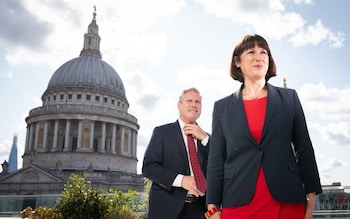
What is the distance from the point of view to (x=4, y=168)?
65.9 m

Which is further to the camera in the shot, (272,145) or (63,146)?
(63,146)

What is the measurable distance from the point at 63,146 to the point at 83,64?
67.5ft

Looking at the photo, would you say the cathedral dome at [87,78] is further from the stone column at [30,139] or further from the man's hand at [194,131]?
the man's hand at [194,131]

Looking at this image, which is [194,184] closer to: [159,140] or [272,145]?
[159,140]

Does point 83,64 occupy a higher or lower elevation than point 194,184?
higher

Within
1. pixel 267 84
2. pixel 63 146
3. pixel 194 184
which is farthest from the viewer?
pixel 63 146

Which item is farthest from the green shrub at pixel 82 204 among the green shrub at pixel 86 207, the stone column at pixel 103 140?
the stone column at pixel 103 140

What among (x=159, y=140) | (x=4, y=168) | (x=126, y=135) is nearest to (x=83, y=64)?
(x=126, y=135)

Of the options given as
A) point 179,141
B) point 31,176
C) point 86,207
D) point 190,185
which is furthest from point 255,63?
point 31,176

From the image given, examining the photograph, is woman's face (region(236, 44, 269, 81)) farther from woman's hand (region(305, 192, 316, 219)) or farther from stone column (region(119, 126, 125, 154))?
stone column (region(119, 126, 125, 154))

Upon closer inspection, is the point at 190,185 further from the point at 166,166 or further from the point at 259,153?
the point at 259,153

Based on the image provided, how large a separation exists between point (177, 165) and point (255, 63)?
1.79 m

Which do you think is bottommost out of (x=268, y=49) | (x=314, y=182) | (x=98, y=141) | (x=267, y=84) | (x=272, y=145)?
(x=314, y=182)

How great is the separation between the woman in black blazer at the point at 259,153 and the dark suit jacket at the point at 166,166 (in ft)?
3.76
